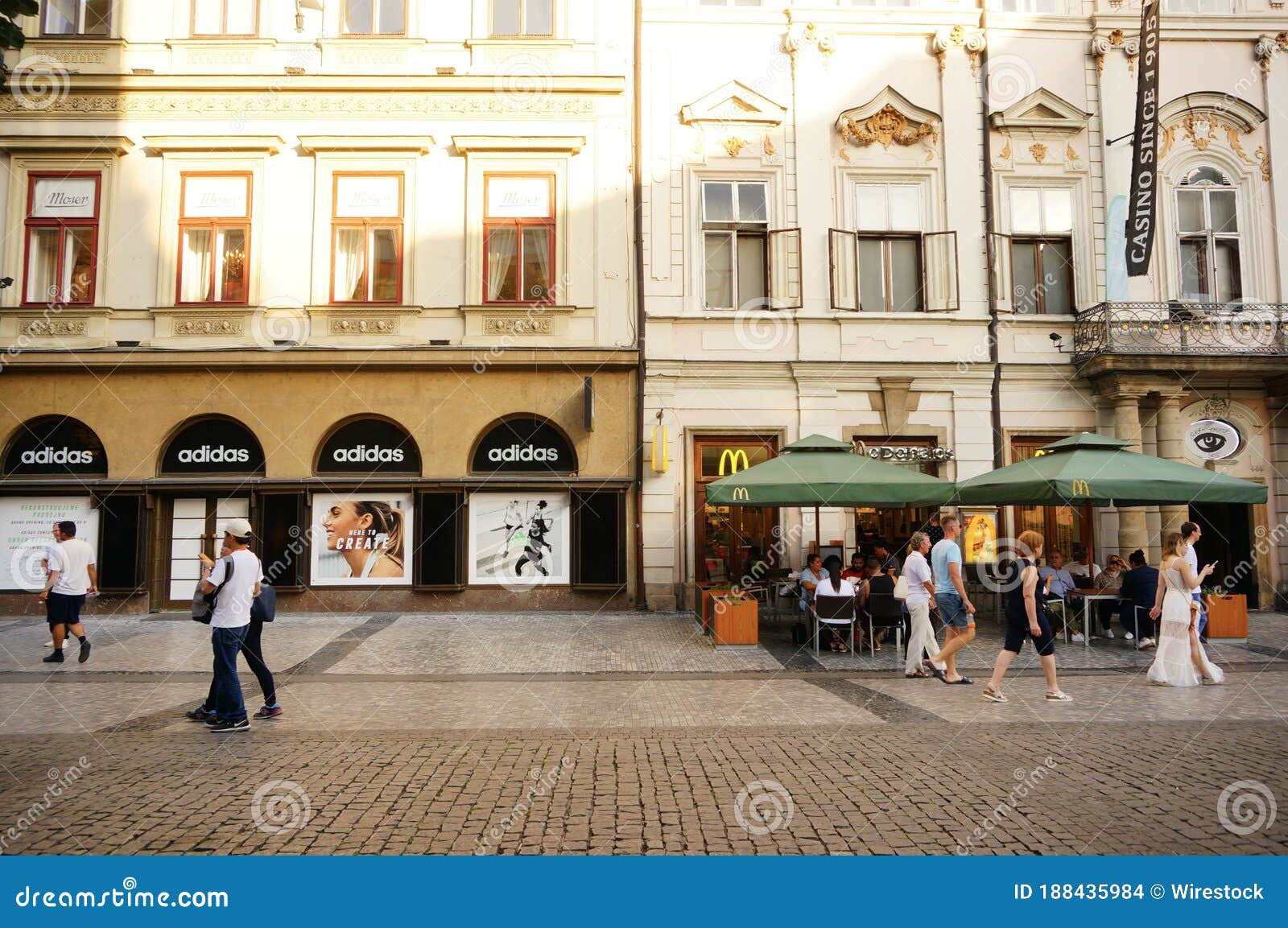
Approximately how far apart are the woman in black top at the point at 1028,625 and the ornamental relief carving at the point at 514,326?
10.4 m

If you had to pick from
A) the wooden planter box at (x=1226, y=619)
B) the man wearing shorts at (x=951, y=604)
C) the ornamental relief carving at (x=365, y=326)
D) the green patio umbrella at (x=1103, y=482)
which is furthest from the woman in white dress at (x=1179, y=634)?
the ornamental relief carving at (x=365, y=326)

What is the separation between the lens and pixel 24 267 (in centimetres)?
1636

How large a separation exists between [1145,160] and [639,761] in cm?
1589

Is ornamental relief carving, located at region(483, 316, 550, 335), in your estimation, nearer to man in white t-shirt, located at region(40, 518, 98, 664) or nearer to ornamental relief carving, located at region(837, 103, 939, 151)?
ornamental relief carving, located at region(837, 103, 939, 151)

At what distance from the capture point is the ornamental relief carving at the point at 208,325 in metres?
16.2

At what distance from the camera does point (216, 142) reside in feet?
53.7

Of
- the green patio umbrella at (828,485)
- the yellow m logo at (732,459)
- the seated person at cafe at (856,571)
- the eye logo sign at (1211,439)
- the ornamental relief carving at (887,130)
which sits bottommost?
the seated person at cafe at (856,571)

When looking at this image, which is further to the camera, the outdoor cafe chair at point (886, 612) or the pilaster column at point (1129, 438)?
the pilaster column at point (1129, 438)

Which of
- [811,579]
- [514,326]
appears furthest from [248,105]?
[811,579]

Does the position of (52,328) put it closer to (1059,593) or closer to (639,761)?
(639,761)

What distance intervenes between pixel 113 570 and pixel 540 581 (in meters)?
7.89

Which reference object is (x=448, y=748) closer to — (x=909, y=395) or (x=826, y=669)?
(x=826, y=669)

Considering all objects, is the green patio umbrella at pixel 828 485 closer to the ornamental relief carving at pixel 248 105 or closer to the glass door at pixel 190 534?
the ornamental relief carving at pixel 248 105

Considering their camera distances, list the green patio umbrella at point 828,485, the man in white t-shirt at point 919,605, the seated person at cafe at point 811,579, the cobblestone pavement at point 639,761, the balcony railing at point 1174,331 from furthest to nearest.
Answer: the balcony railing at point 1174,331
the seated person at cafe at point 811,579
the green patio umbrella at point 828,485
the man in white t-shirt at point 919,605
the cobblestone pavement at point 639,761
